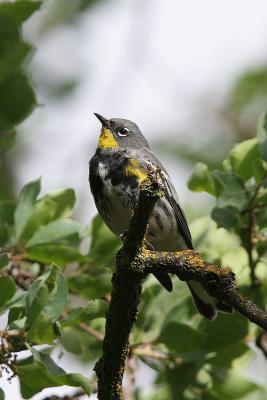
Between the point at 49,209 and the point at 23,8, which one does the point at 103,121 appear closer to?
the point at 49,209

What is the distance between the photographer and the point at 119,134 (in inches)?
241

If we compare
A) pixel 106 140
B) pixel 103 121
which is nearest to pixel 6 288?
pixel 106 140

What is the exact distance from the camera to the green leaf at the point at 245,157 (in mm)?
4625

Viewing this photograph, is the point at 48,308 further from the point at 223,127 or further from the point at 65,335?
the point at 223,127

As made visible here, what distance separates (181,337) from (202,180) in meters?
0.82

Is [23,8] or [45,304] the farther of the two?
[45,304]

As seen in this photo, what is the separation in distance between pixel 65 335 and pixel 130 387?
425 millimetres

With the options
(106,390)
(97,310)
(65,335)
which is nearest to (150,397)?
(65,335)

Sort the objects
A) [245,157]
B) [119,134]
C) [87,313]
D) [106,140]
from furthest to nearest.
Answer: [119,134], [106,140], [245,157], [87,313]

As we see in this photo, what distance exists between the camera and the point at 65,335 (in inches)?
167

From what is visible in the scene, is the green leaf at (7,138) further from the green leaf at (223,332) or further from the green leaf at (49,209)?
the green leaf at (223,332)

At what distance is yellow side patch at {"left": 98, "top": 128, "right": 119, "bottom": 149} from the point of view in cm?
584

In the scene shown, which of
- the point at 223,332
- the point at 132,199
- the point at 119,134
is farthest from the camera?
the point at 119,134

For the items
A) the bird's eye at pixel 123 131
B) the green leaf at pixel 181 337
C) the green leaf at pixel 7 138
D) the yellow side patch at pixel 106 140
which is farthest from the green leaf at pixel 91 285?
the bird's eye at pixel 123 131
